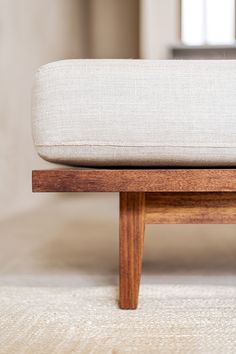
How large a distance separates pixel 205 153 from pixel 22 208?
6.53 feet

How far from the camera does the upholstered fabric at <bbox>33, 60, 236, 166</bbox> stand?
81 cm

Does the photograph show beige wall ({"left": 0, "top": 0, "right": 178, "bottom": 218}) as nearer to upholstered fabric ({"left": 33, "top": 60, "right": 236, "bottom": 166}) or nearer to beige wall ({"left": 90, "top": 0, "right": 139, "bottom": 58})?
beige wall ({"left": 90, "top": 0, "right": 139, "bottom": 58})

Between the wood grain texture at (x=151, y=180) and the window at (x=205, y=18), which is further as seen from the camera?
the window at (x=205, y=18)

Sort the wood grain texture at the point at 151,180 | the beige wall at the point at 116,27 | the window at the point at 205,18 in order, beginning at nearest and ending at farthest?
1. the wood grain texture at the point at 151,180
2. the beige wall at the point at 116,27
3. the window at the point at 205,18

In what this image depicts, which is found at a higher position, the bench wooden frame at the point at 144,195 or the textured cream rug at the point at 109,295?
the bench wooden frame at the point at 144,195

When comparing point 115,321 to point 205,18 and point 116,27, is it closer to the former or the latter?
point 116,27

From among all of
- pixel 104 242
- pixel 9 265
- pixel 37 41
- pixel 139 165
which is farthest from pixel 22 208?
pixel 139 165

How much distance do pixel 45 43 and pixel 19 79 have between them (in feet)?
1.87

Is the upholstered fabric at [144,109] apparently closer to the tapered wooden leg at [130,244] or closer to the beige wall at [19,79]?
the tapered wooden leg at [130,244]

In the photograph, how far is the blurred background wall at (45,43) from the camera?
2523mm

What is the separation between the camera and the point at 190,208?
0.87 meters

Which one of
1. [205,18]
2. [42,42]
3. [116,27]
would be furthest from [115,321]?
[205,18]

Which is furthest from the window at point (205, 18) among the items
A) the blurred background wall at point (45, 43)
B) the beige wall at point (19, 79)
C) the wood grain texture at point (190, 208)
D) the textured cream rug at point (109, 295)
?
the wood grain texture at point (190, 208)

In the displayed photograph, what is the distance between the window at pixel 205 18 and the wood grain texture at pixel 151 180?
4692mm
